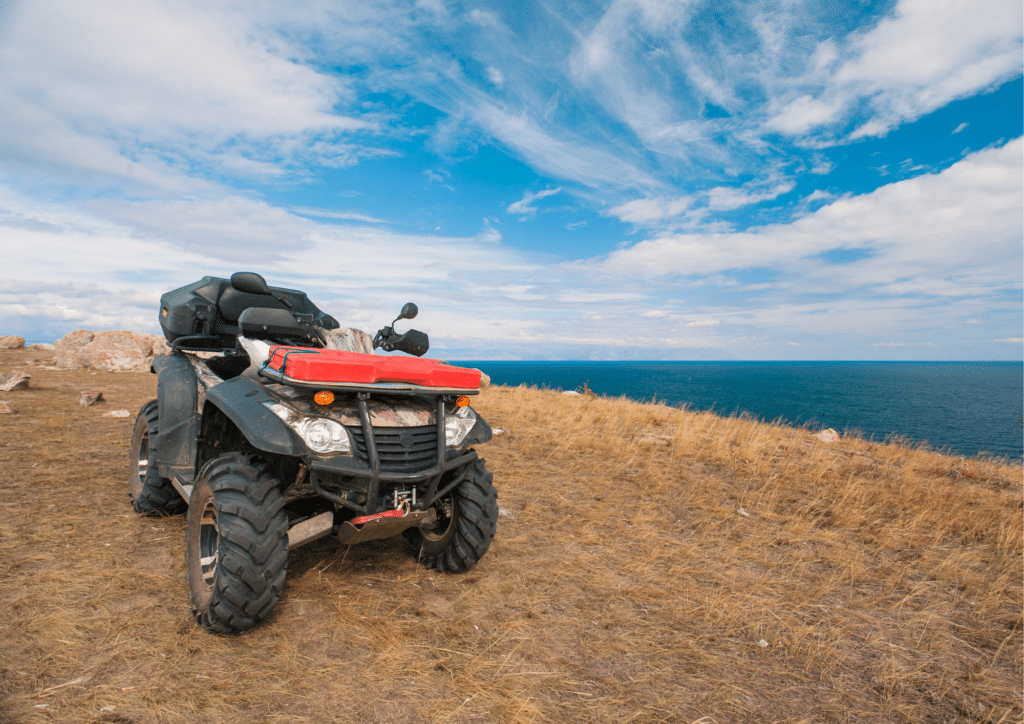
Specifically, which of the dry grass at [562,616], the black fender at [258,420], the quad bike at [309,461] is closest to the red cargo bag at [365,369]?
the quad bike at [309,461]

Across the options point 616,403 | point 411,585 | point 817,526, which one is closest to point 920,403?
point 616,403

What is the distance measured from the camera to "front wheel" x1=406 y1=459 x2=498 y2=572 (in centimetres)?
338

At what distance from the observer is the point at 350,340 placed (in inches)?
162

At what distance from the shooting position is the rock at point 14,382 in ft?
31.2

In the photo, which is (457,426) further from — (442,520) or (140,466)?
(140,466)

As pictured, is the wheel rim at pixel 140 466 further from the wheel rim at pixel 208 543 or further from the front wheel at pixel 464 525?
the front wheel at pixel 464 525

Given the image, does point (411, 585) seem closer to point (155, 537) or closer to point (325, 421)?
point (325, 421)

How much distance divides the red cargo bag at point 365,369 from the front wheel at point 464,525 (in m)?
0.69

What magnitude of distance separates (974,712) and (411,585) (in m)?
3.10

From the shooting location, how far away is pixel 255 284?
128 inches

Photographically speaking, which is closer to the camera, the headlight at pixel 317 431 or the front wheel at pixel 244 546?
the front wheel at pixel 244 546

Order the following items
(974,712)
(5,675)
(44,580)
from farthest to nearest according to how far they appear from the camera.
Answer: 1. (44,580)
2. (974,712)
3. (5,675)

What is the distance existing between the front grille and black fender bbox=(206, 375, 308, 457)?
0.29 m

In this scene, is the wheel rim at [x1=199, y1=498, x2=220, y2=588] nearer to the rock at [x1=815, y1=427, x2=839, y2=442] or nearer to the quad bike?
the quad bike
